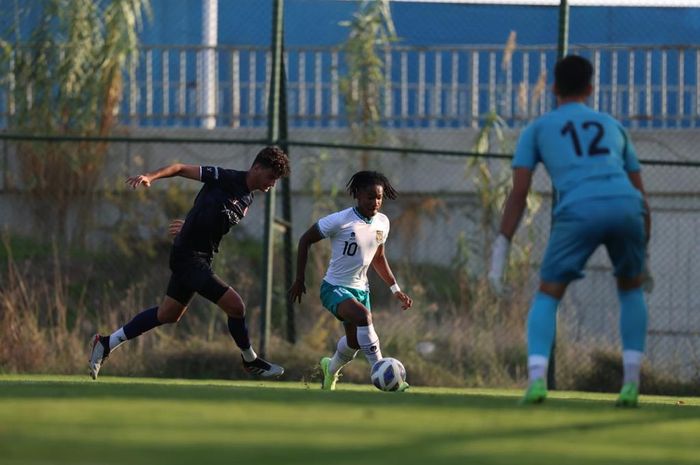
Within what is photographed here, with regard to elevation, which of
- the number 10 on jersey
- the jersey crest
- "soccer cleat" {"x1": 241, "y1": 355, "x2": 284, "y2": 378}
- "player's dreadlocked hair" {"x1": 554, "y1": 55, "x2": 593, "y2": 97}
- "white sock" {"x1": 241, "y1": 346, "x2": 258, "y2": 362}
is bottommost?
"soccer cleat" {"x1": 241, "y1": 355, "x2": 284, "y2": 378}

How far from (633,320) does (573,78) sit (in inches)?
48.2

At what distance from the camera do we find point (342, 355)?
11.1 m

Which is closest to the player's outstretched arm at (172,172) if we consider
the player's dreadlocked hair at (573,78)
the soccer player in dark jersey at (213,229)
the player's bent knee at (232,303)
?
the soccer player in dark jersey at (213,229)

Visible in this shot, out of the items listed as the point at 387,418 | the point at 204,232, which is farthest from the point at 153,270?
the point at 387,418

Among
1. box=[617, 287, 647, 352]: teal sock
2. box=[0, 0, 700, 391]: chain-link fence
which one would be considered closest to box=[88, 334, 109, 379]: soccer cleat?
box=[0, 0, 700, 391]: chain-link fence

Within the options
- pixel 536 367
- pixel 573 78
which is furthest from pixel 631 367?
pixel 573 78

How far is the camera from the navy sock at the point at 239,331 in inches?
442

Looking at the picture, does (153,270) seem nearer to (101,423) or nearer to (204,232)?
(204,232)

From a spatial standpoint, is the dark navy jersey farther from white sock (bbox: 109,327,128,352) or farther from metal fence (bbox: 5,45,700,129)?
metal fence (bbox: 5,45,700,129)

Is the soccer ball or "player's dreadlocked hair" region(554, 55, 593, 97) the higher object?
"player's dreadlocked hair" region(554, 55, 593, 97)

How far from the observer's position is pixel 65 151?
55.0 ft

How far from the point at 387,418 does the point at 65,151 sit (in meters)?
11.0

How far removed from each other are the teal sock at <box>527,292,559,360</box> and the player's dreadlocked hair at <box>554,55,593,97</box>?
3.36 ft

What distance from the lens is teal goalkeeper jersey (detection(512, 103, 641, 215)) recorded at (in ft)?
24.9
